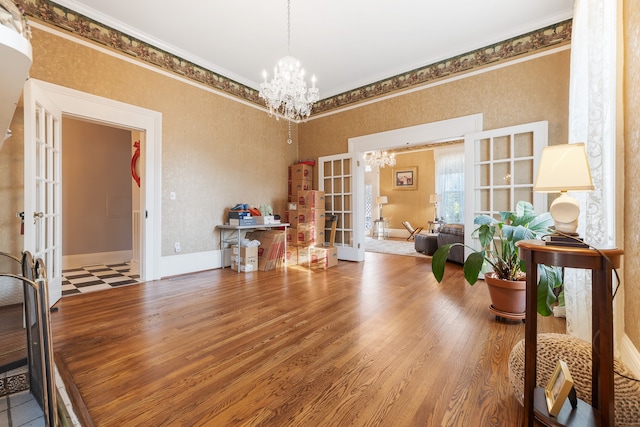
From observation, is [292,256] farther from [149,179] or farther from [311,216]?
[149,179]

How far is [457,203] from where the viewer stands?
28.0ft

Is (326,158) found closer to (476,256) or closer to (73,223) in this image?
(476,256)

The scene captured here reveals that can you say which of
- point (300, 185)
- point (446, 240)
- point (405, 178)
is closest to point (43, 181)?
point (300, 185)

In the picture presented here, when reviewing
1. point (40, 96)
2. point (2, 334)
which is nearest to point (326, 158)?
point (40, 96)

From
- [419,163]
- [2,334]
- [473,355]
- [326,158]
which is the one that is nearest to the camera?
[2,334]

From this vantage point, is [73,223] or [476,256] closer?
[476,256]

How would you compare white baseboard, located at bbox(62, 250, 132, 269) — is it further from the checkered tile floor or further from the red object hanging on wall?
the red object hanging on wall

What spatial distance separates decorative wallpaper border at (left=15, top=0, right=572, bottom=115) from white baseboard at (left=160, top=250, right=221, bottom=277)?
269 cm

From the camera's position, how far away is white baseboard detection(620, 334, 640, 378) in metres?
1.37

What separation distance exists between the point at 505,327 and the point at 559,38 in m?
3.48

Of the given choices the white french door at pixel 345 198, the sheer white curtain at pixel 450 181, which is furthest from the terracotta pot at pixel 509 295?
the sheer white curtain at pixel 450 181

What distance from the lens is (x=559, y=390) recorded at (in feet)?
3.62

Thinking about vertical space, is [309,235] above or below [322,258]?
above

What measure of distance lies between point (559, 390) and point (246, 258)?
12.5ft
